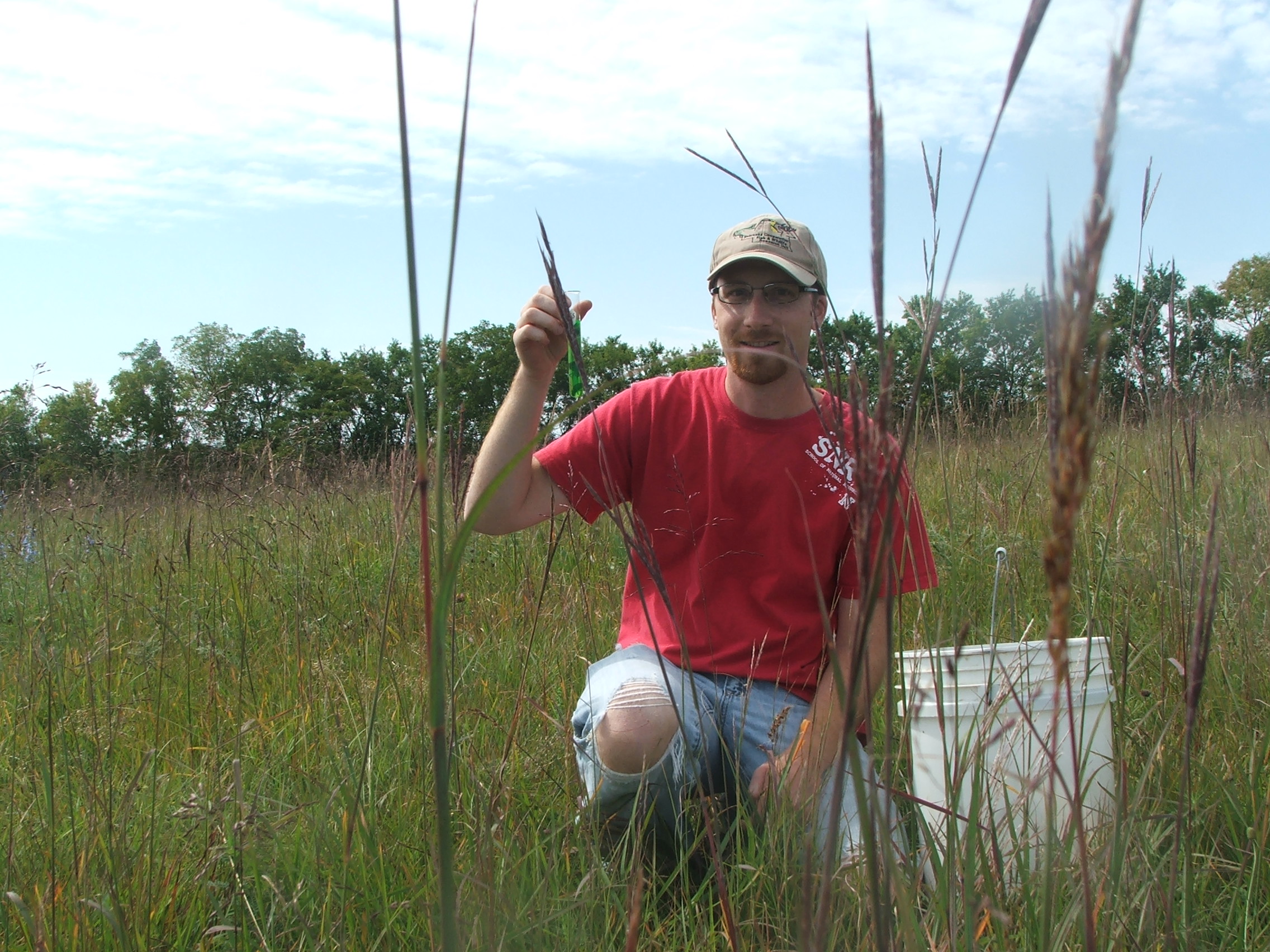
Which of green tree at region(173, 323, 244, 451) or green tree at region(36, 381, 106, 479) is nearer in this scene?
green tree at region(173, 323, 244, 451)

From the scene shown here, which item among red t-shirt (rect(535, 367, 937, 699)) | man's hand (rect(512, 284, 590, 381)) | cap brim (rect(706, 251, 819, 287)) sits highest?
cap brim (rect(706, 251, 819, 287))

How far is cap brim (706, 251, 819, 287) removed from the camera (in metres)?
2.36

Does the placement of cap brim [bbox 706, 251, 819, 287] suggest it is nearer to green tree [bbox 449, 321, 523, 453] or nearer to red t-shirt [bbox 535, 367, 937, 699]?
red t-shirt [bbox 535, 367, 937, 699]

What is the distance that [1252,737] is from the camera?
168cm

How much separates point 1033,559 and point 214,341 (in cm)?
4376

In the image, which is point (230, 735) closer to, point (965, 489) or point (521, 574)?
point (521, 574)

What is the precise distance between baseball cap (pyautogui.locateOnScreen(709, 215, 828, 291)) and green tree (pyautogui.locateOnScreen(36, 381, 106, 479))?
2840mm

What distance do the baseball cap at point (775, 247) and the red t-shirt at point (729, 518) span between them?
1.25ft

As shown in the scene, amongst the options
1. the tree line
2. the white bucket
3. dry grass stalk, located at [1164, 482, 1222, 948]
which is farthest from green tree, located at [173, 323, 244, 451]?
dry grass stalk, located at [1164, 482, 1222, 948]

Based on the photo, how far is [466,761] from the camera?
1.79 meters

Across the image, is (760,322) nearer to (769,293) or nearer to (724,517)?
(769,293)

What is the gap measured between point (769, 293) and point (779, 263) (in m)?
0.11

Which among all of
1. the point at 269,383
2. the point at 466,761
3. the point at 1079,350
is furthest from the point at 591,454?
the point at 269,383

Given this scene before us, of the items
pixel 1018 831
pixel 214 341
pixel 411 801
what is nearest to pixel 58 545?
pixel 411 801
